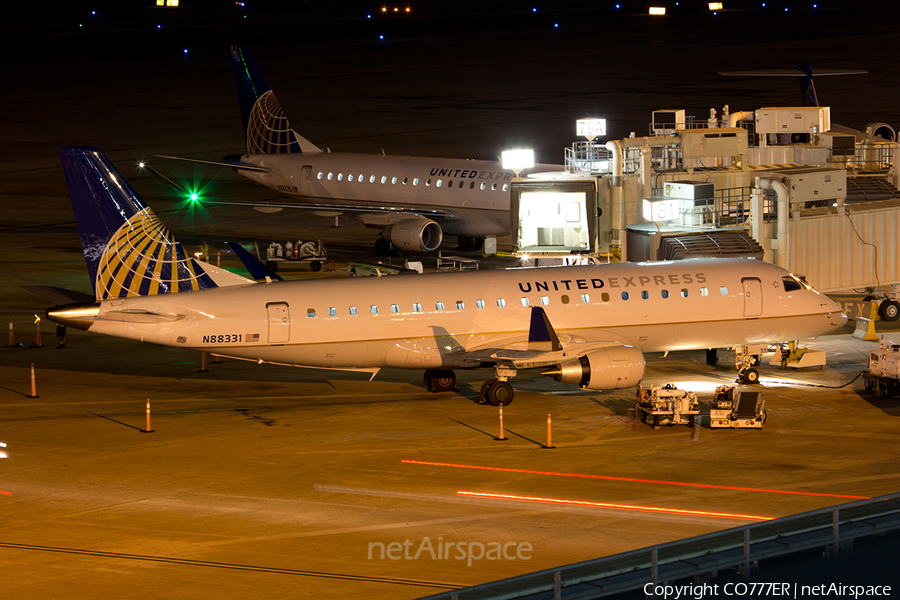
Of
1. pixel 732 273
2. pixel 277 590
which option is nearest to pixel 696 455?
pixel 732 273

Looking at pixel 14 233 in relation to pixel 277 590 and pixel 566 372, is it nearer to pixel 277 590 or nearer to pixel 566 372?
pixel 566 372

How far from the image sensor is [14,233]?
216 ft

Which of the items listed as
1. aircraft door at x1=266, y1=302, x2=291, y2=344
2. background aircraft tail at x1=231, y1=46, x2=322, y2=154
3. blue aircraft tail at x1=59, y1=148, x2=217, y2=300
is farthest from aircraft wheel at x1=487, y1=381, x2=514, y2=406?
background aircraft tail at x1=231, y1=46, x2=322, y2=154

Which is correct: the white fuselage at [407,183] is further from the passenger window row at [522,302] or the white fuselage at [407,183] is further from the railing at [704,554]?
the railing at [704,554]

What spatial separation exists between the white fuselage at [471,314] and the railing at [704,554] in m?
15.8

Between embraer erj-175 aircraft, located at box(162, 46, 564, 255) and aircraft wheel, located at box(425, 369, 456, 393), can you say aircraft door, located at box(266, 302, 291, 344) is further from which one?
embraer erj-175 aircraft, located at box(162, 46, 564, 255)

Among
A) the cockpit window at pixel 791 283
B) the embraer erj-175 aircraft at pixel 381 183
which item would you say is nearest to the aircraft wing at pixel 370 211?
the embraer erj-175 aircraft at pixel 381 183

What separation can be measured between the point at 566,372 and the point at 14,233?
134 feet

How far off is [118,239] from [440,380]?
998 cm

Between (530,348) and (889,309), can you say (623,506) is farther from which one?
(889,309)

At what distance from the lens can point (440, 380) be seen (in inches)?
1464

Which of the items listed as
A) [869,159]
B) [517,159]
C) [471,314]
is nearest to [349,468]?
[471,314]

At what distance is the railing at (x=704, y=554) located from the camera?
707 inches

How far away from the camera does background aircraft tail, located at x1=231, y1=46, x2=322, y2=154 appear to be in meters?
67.8
